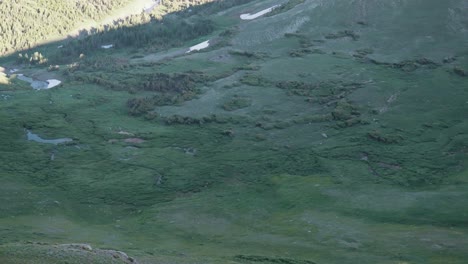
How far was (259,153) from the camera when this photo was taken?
110 metres

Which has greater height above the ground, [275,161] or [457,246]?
[457,246]

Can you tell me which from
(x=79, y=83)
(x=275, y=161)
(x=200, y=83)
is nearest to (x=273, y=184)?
(x=275, y=161)

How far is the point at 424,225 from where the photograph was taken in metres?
72.4

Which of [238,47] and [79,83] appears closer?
[79,83]

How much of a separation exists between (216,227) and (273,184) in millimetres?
21085

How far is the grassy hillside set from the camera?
66812 mm

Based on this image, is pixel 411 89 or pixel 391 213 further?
pixel 411 89

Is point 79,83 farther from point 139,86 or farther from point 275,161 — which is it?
point 275,161

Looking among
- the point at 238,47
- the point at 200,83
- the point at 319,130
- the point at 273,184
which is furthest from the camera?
the point at 238,47

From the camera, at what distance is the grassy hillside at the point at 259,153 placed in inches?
2630

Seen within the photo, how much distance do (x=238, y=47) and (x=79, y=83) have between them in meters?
57.9

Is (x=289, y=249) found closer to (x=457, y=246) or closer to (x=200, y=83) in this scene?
(x=457, y=246)

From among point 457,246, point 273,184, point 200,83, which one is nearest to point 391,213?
point 457,246

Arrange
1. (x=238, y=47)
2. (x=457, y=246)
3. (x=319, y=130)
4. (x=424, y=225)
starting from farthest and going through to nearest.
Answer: (x=238, y=47), (x=319, y=130), (x=424, y=225), (x=457, y=246)
